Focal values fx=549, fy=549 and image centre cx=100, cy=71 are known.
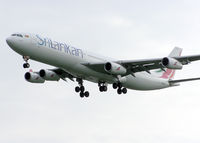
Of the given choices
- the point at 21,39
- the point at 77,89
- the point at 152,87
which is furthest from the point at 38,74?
the point at 152,87

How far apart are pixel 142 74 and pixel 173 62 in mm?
8878

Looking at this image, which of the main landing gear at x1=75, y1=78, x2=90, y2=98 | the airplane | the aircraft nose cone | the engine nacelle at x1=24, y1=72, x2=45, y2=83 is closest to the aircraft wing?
the airplane

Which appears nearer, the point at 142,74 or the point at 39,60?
the point at 39,60

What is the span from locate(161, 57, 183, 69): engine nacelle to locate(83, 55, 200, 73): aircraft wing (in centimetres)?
70

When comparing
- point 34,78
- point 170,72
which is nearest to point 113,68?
point 34,78

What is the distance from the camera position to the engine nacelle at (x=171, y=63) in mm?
53469

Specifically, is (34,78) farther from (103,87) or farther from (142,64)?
(142,64)

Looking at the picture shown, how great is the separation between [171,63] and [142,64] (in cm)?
424

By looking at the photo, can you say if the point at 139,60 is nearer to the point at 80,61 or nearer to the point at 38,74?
the point at 80,61

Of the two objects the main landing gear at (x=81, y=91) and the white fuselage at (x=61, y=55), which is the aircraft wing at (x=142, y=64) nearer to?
the white fuselage at (x=61, y=55)

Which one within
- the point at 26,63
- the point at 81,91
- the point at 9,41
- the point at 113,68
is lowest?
the point at 81,91

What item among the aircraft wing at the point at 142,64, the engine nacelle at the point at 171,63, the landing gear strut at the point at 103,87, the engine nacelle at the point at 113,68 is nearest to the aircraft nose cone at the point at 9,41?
the aircraft wing at the point at 142,64

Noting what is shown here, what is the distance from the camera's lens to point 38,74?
199ft

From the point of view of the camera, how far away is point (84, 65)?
55188 mm
